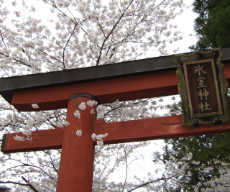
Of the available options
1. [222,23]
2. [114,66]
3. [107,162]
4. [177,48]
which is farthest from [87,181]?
[222,23]

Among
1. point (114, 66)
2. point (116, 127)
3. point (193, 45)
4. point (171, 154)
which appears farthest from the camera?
point (193, 45)

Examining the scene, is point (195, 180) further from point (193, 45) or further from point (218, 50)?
point (218, 50)

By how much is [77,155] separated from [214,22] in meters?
6.88

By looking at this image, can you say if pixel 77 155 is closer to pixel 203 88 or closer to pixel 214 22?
pixel 203 88

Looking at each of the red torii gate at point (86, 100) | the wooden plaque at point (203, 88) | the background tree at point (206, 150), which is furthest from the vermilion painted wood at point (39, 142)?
the background tree at point (206, 150)

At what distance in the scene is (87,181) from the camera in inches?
125

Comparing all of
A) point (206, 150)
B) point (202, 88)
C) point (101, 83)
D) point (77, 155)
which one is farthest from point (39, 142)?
point (206, 150)

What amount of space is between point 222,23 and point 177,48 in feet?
5.85

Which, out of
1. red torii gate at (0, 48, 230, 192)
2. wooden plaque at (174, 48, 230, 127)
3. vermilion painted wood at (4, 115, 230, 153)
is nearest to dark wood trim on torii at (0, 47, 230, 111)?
red torii gate at (0, 48, 230, 192)

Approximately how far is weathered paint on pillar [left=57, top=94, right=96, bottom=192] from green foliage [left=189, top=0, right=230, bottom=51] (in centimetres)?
573

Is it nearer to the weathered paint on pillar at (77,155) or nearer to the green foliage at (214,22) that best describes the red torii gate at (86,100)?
the weathered paint on pillar at (77,155)

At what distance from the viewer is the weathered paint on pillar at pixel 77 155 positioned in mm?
3113

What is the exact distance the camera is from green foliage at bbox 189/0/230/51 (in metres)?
6.97

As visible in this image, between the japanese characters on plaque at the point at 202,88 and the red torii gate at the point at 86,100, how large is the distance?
0.34 meters
